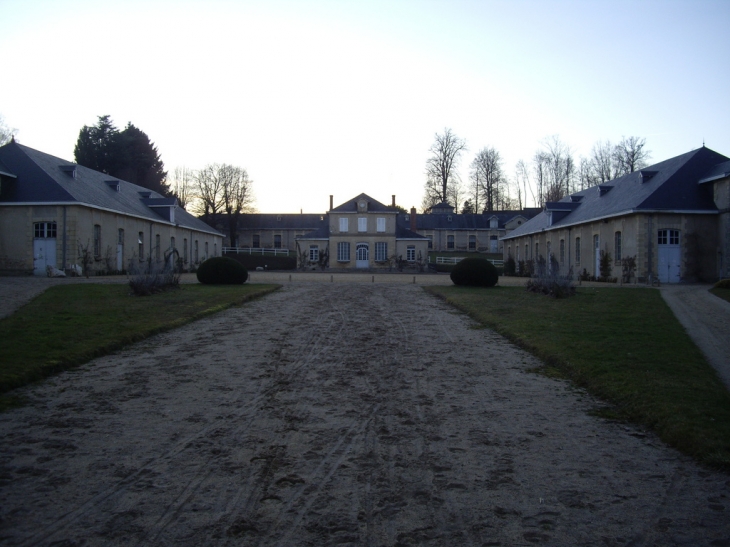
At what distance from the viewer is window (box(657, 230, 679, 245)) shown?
26.4m

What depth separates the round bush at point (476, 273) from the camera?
23.4 m

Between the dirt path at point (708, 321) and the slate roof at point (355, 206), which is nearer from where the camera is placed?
the dirt path at point (708, 321)

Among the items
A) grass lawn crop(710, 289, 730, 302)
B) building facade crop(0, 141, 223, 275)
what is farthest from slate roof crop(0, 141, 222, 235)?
grass lawn crop(710, 289, 730, 302)

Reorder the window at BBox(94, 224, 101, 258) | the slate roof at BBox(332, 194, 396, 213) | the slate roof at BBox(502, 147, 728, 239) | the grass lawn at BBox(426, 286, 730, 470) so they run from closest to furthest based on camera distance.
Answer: the grass lawn at BBox(426, 286, 730, 470) < the slate roof at BBox(502, 147, 728, 239) < the window at BBox(94, 224, 101, 258) < the slate roof at BBox(332, 194, 396, 213)

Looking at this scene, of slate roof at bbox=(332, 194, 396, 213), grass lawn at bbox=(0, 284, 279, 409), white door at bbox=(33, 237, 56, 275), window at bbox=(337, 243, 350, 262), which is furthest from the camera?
window at bbox=(337, 243, 350, 262)

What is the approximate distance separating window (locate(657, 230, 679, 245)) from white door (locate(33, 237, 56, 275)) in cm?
2915

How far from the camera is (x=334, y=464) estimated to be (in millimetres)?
4500

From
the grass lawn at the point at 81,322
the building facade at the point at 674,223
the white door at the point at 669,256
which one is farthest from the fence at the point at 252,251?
the white door at the point at 669,256

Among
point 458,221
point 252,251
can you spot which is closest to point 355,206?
Result: point 252,251

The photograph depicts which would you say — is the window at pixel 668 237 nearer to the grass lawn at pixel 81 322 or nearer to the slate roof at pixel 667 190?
the slate roof at pixel 667 190

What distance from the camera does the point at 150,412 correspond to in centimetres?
588

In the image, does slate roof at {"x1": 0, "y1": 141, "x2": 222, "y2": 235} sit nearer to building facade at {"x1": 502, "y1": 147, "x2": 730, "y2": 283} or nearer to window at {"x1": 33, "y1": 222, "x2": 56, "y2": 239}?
window at {"x1": 33, "y1": 222, "x2": 56, "y2": 239}

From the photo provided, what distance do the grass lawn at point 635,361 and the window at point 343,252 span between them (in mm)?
34649

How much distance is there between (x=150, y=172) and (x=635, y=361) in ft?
191
